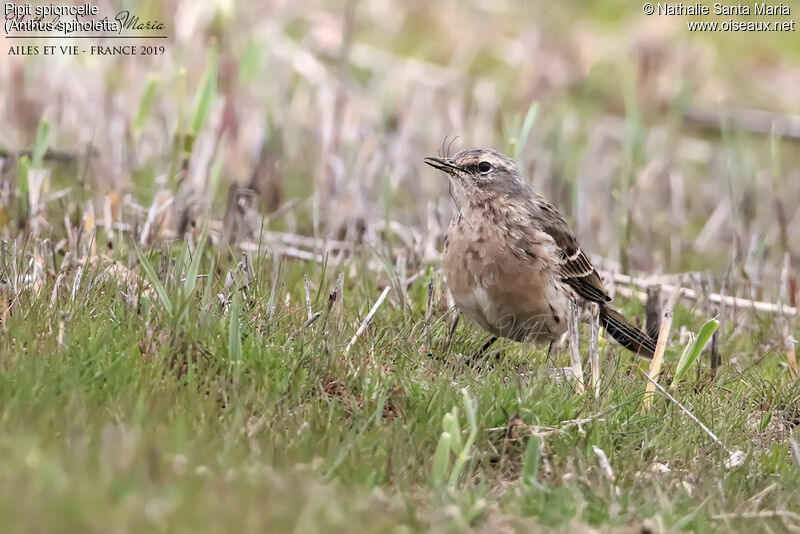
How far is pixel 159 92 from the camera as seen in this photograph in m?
10.3

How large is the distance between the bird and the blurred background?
1.35ft

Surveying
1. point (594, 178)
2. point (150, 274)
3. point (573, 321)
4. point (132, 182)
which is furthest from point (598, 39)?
point (150, 274)

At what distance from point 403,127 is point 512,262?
3.70 m

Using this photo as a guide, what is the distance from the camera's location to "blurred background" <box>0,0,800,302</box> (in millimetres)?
7906

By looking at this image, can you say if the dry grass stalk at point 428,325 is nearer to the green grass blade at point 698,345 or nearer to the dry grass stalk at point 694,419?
the dry grass stalk at point 694,419

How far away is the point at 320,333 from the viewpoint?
17.3ft

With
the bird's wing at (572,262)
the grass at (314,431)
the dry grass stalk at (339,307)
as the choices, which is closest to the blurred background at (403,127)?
the bird's wing at (572,262)

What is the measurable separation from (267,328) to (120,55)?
6043mm

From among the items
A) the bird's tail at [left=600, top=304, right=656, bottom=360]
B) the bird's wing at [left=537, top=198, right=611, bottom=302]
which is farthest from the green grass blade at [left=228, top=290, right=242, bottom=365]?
the bird's tail at [left=600, top=304, right=656, bottom=360]

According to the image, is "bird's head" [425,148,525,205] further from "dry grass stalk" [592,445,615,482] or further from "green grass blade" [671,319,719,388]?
"dry grass stalk" [592,445,615,482]

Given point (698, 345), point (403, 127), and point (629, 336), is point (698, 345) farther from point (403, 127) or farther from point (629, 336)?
point (403, 127)

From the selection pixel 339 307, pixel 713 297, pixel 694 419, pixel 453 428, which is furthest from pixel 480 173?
pixel 453 428

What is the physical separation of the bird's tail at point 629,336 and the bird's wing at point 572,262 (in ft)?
0.69

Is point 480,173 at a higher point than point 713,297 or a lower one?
higher
